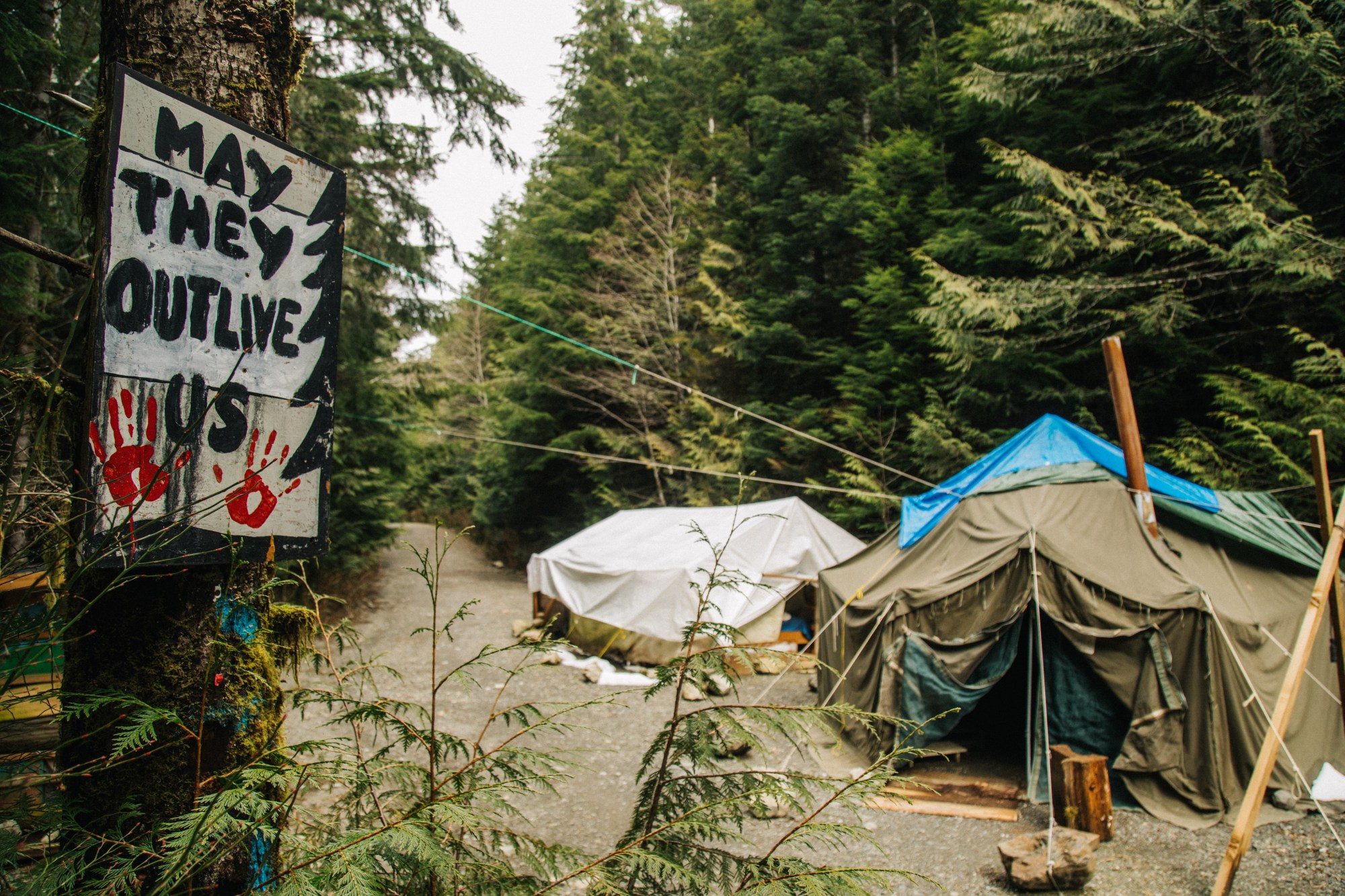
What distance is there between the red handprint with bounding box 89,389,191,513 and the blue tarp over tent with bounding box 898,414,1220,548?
5874mm

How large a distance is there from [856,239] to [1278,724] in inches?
439

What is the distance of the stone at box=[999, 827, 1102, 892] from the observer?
3.60m

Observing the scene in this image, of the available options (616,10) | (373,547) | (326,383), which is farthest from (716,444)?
(616,10)

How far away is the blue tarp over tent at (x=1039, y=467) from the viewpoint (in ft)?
18.4

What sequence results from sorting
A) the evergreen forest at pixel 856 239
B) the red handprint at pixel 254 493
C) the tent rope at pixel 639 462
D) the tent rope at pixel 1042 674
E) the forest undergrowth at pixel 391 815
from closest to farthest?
the forest undergrowth at pixel 391 815
the red handprint at pixel 254 493
the tent rope at pixel 1042 674
the tent rope at pixel 639 462
the evergreen forest at pixel 856 239

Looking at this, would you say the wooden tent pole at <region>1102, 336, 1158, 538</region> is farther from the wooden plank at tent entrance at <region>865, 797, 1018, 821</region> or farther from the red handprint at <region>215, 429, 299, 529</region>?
the red handprint at <region>215, 429, 299, 529</region>

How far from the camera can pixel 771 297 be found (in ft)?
44.1

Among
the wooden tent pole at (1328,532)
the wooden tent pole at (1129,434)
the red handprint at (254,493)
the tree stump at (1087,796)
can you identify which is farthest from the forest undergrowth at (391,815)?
the wooden tent pole at (1129,434)

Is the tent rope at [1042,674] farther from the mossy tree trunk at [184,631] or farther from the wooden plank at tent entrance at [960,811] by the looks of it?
the mossy tree trunk at [184,631]

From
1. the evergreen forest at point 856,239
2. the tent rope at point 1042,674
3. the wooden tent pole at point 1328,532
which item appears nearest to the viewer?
the wooden tent pole at point 1328,532

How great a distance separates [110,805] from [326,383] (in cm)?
98

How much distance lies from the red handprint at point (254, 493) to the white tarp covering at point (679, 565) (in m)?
6.48

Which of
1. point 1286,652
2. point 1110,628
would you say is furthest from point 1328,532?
point 1110,628

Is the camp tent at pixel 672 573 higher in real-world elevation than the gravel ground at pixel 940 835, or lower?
higher
